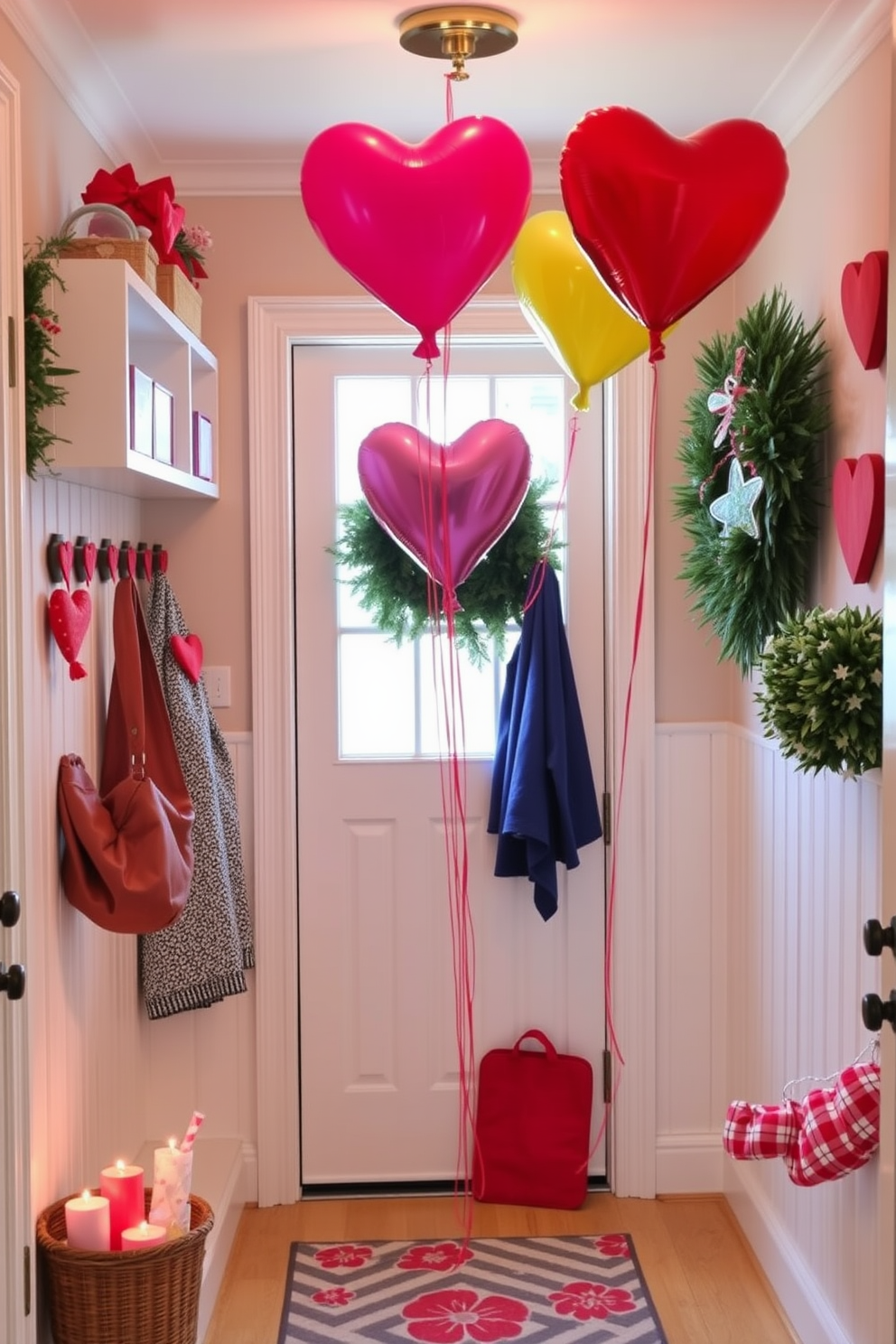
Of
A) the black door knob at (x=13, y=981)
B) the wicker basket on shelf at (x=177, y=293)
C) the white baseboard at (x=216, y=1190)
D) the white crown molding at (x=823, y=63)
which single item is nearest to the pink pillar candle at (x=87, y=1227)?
the white baseboard at (x=216, y=1190)

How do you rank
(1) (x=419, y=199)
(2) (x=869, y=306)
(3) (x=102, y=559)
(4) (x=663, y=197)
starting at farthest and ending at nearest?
1. (3) (x=102, y=559)
2. (2) (x=869, y=306)
3. (1) (x=419, y=199)
4. (4) (x=663, y=197)

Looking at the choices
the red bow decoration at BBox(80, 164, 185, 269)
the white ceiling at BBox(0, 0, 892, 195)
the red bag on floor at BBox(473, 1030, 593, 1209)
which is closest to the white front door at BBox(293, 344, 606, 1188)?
the red bag on floor at BBox(473, 1030, 593, 1209)

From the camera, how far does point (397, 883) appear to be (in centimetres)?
349

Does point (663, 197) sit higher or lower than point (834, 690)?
higher

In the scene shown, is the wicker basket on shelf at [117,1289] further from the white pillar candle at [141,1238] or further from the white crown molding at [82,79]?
the white crown molding at [82,79]

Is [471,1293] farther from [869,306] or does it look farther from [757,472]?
[869,306]

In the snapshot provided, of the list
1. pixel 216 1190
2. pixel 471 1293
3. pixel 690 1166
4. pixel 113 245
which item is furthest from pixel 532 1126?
pixel 113 245

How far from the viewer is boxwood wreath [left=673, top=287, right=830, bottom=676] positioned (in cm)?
266

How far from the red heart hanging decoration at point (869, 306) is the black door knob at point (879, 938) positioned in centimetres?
93

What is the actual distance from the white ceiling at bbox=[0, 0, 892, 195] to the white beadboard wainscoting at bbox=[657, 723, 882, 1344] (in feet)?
4.24

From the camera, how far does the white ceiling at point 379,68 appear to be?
244 centimetres

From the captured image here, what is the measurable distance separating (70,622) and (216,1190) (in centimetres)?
138

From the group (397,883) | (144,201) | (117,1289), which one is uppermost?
(144,201)

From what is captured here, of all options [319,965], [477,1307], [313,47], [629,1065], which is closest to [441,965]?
[319,965]
